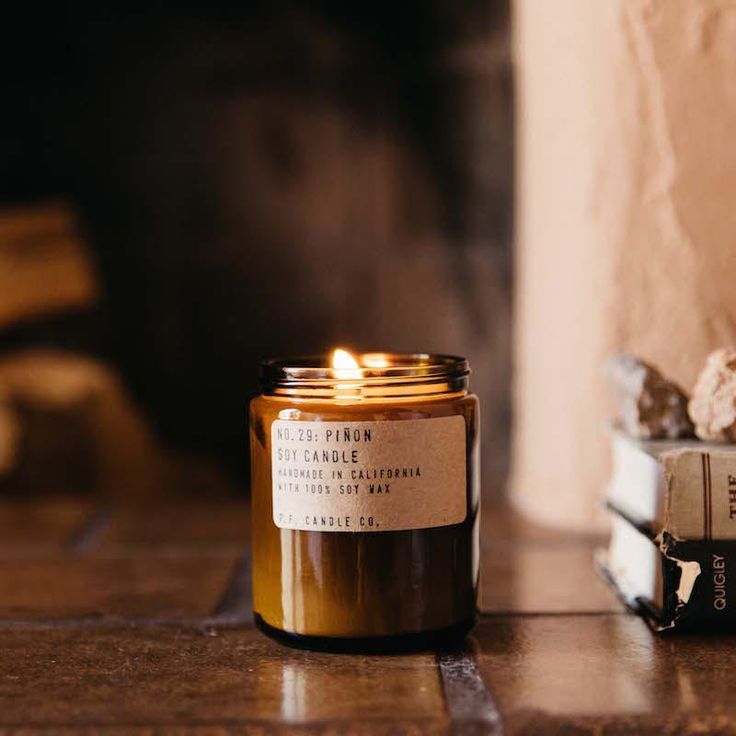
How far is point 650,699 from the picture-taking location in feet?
1.69

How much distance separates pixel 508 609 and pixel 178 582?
0.27 meters

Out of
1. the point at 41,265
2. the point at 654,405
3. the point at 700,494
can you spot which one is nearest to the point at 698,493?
the point at 700,494

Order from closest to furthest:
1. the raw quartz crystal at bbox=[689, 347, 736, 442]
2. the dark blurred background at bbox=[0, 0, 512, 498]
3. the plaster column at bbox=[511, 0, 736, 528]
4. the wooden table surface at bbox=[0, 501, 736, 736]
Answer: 1. the wooden table surface at bbox=[0, 501, 736, 736]
2. the raw quartz crystal at bbox=[689, 347, 736, 442]
3. the plaster column at bbox=[511, 0, 736, 528]
4. the dark blurred background at bbox=[0, 0, 512, 498]

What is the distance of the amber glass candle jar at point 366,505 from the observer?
566mm

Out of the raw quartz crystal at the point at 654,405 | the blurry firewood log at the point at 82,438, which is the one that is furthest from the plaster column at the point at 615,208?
the blurry firewood log at the point at 82,438

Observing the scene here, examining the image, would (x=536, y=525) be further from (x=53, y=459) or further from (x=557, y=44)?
(x=53, y=459)

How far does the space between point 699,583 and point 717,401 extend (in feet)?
0.40

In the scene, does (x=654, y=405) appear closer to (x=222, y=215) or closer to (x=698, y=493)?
(x=698, y=493)

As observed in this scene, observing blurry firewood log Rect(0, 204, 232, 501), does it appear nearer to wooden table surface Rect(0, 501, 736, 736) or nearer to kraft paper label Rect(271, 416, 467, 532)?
wooden table surface Rect(0, 501, 736, 736)

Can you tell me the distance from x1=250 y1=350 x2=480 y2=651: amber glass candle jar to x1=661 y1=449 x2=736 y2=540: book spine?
125 millimetres

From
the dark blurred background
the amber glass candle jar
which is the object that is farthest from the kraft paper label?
the dark blurred background

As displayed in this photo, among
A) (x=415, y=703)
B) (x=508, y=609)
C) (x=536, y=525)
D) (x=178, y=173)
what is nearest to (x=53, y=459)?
(x=178, y=173)

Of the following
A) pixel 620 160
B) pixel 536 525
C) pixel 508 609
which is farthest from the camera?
pixel 536 525

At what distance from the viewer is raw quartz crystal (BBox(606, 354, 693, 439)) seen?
2.25 ft
